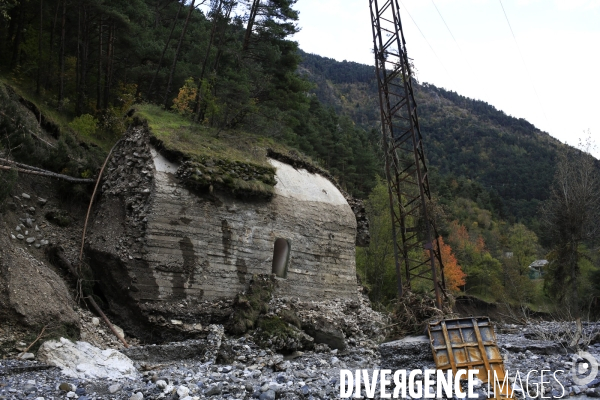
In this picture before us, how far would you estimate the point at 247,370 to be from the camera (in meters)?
8.73

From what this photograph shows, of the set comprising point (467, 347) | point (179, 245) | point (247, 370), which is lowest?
point (247, 370)

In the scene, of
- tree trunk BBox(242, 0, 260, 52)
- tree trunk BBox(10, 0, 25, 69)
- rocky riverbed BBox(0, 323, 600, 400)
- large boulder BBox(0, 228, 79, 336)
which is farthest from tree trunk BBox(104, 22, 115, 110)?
rocky riverbed BBox(0, 323, 600, 400)

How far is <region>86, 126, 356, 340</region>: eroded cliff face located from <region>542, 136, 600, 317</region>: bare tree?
1618 cm

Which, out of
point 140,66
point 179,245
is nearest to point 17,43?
point 140,66

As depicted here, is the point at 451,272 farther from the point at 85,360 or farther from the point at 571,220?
the point at 85,360

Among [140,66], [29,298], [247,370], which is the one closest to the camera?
[29,298]

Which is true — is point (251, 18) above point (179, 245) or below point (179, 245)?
above

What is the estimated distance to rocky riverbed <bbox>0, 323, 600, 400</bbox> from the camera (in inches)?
246

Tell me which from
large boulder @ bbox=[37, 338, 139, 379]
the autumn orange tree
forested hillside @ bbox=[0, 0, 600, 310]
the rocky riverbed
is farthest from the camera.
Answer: the autumn orange tree

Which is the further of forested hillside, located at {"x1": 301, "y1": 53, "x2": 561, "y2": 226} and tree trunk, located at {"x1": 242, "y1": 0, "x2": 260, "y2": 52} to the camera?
forested hillside, located at {"x1": 301, "y1": 53, "x2": 561, "y2": 226}

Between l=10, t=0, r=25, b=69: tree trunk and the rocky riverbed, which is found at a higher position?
l=10, t=0, r=25, b=69: tree trunk

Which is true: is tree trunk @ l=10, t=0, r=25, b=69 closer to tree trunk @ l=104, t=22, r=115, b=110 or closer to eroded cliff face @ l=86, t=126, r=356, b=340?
tree trunk @ l=104, t=22, r=115, b=110

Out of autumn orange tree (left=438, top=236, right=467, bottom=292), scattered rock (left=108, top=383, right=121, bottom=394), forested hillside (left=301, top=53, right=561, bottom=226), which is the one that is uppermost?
forested hillside (left=301, top=53, right=561, bottom=226)

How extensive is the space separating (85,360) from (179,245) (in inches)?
145
